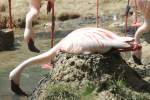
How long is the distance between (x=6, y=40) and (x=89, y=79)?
7410mm

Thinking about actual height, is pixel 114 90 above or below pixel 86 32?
below

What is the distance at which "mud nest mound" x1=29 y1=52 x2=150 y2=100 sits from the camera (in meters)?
5.66

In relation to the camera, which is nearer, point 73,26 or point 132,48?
point 132,48

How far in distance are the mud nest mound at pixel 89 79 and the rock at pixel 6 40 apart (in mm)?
6788

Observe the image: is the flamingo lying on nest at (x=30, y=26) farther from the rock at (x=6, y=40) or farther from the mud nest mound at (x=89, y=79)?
the rock at (x=6, y=40)

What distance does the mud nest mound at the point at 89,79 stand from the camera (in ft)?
18.6

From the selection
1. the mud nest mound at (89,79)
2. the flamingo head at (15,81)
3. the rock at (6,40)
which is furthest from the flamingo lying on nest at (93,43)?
the rock at (6,40)

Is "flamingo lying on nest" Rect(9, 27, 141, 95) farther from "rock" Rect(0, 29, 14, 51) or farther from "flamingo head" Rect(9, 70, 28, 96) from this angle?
"rock" Rect(0, 29, 14, 51)

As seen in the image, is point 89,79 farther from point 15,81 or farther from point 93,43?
point 15,81

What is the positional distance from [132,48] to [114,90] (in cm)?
65

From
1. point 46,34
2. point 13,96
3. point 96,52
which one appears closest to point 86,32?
point 96,52

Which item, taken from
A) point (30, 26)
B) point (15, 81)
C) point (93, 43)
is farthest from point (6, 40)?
point (93, 43)

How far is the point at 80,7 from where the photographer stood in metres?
19.4

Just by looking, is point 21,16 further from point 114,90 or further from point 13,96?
point 114,90
